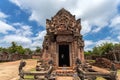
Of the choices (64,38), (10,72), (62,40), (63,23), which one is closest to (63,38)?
(64,38)

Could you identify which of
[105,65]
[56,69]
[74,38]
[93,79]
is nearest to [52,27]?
[74,38]

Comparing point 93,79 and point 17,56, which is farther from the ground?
point 17,56

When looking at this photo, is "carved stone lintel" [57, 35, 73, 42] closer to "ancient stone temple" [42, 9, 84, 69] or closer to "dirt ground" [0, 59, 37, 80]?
"ancient stone temple" [42, 9, 84, 69]

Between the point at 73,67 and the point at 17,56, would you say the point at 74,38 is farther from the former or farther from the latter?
the point at 17,56

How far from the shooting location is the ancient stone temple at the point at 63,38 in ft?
73.6

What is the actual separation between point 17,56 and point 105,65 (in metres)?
26.3

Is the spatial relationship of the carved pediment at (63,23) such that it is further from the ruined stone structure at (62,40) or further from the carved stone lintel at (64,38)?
the carved stone lintel at (64,38)

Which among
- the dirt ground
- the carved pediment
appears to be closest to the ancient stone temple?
the carved pediment

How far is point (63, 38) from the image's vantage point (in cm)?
2239

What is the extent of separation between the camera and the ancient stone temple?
22.4 m

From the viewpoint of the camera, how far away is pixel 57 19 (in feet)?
76.5

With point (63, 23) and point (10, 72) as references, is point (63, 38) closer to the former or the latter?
point (63, 23)

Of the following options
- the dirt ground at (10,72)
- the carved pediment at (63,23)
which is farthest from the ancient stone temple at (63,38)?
the dirt ground at (10,72)

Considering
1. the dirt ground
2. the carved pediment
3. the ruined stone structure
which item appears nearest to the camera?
the dirt ground
